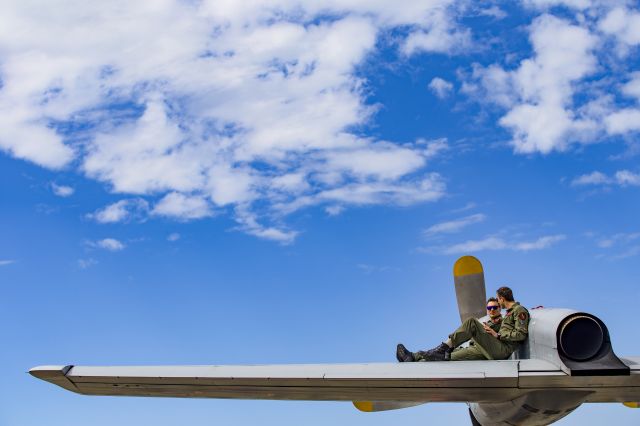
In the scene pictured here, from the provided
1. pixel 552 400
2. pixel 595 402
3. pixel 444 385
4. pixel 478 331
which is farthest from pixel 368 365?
pixel 595 402

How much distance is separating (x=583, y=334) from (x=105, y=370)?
7.86 metres

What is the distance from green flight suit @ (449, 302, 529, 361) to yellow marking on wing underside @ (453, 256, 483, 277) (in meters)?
4.76

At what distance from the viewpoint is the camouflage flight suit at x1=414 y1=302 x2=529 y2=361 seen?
12.6 meters

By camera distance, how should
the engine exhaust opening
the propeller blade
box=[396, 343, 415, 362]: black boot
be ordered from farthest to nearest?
the propeller blade < box=[396, 343, 415, 362]: black boot < the engine exhaust opening

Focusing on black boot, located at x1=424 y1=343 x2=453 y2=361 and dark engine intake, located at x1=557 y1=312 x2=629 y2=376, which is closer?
dark engine intake, located at x1=557 y1=312 x2=629 y2=376

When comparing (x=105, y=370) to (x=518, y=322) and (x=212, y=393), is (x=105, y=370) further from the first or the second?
(x=518, y=322)

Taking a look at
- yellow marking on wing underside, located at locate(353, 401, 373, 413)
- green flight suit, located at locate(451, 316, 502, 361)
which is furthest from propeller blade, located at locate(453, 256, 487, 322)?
green flight suit, located at locate(451, 316, 502, 361)

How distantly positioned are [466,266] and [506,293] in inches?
183

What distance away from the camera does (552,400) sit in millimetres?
11727

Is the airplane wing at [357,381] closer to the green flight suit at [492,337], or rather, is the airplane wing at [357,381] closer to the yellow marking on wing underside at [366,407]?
the green flight suit at [492,337]

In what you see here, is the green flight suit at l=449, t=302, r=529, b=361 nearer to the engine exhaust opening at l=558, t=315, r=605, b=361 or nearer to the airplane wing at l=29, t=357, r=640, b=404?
the airplane wing at l=29, t=357, r=640, b=404

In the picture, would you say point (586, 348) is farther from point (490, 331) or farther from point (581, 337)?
point (490, 331)

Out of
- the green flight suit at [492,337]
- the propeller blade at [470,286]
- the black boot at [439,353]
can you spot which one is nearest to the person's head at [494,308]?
the green flight suit at [492,337]

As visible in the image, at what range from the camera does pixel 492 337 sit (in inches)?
506
